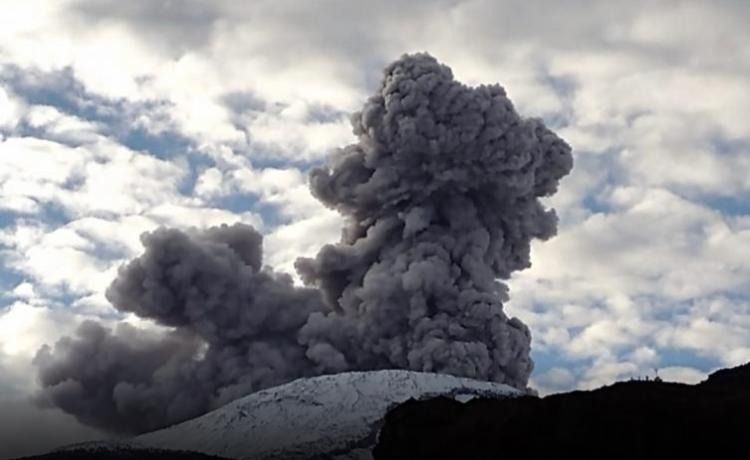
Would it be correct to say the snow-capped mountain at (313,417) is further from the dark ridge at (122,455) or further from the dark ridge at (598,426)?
the dark ridge at (598,426)

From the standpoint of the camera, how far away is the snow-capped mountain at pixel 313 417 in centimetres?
8906

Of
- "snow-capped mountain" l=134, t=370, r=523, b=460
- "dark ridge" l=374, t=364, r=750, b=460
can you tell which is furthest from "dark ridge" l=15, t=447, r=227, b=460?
→ "dark ridge" l=374, t=364, r=750, b=460

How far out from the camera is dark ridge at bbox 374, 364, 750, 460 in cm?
4916

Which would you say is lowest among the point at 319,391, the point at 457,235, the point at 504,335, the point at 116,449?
the point at 116,449

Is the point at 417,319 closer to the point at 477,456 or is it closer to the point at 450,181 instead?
the point at 450,181

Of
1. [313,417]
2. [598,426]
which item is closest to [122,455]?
[313,417]

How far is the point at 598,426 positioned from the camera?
51.4 metres

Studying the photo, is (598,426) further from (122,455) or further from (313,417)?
(313,417)

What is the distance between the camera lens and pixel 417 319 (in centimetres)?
10844

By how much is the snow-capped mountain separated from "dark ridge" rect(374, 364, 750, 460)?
2765cm

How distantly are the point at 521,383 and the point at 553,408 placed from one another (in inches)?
2308

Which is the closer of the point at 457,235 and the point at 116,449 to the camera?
the point at 116,449

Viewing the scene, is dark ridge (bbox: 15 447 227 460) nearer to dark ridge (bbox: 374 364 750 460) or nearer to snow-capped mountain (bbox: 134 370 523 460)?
snow-capped mountain (bbox: 134 370 523 460)

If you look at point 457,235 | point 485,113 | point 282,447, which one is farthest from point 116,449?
point 485,113
